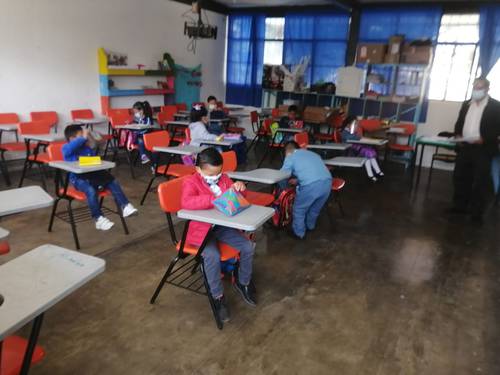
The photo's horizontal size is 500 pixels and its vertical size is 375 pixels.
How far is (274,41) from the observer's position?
352 inches

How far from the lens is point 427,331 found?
249 cm

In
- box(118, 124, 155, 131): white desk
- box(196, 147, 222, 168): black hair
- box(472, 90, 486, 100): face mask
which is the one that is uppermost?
box(472, 90, 486, 100): face mask

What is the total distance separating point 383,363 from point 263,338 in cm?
68

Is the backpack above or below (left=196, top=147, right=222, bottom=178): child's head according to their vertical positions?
below

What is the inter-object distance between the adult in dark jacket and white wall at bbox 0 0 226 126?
5.68m

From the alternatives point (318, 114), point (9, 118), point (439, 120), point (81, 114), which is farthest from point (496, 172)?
point (9, 118)

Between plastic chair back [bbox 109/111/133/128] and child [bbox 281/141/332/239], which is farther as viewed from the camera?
plastic chair back [bbox 109/111/133/128]

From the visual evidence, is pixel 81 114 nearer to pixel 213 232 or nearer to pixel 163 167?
pixel 163 167

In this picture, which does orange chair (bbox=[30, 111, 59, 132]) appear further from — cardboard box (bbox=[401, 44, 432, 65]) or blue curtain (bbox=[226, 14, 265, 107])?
cardboard box (bbox=[401, 44, 432, 65])

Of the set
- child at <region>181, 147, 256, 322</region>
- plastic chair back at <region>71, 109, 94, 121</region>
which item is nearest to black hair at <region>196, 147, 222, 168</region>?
child at <region>181, 147, 256, 322</region>

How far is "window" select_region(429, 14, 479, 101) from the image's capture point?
6.91 m

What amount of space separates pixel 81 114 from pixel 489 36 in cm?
694

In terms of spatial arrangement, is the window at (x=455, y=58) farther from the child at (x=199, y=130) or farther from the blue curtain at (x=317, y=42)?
the child at (x=199, y=130)

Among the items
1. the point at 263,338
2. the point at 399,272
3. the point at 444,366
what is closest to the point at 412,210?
the point at 399,272
